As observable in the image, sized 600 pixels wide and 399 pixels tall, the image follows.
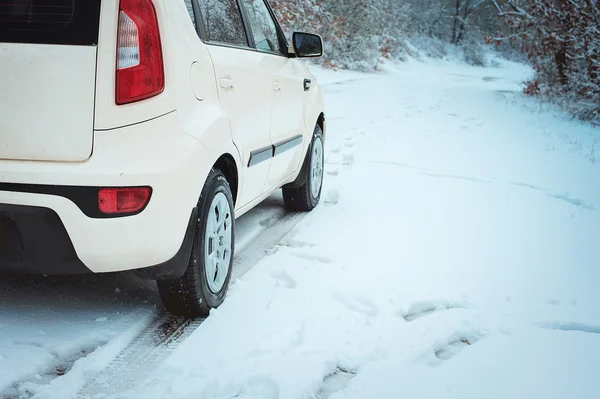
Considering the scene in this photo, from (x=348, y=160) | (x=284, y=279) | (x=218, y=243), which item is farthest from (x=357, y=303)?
(x=348, y=160)

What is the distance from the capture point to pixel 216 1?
334 centimetres

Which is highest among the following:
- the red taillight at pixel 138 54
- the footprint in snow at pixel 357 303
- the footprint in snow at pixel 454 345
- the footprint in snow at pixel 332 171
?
the red taillight at pixel 138 54

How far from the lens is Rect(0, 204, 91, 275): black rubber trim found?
2361 mm

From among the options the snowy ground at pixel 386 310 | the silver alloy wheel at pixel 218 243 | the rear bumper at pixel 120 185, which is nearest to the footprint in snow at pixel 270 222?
the snowy ground at pixel 386 310

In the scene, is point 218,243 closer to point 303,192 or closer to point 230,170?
point 230,170

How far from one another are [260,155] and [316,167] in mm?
1726

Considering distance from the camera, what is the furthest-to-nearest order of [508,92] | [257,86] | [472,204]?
[508,92] → [472,204] → [257,86]

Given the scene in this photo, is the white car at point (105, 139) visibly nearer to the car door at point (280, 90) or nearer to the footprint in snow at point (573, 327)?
the car door at point (280, 90)

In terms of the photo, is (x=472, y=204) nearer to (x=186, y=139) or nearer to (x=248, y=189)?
(x=248, y=189)

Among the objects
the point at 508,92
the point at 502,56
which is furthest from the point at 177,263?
the point at 502,56

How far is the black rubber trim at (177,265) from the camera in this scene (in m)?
2.65

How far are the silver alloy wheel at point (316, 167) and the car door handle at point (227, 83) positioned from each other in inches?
78.2

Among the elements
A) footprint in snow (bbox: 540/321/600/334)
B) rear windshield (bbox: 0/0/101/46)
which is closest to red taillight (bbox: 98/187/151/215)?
rear windshield (bbox: 0/0/101/46)

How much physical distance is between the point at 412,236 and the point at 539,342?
1.68 metres
